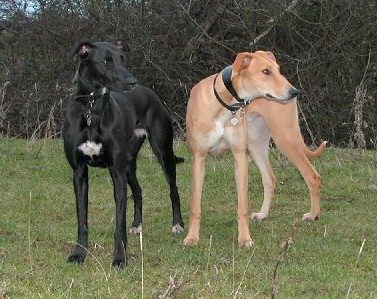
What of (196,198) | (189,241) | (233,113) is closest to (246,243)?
(189,241)

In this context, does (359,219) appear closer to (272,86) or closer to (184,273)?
(272,86)

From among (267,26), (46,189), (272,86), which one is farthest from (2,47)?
(272,86)

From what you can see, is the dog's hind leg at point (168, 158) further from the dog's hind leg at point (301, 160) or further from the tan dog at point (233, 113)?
the dog's hind leg at point (301, 160)

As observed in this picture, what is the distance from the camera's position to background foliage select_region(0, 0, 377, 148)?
50.3 ft

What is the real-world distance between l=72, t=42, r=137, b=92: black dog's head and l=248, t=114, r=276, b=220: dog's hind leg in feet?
7.31

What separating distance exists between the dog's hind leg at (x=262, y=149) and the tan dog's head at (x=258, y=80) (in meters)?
1.26

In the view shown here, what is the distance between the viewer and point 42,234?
646 centimetres

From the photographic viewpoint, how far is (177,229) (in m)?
6.93

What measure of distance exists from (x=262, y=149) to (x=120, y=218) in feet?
8.38

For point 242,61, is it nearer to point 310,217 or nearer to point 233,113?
point 233,113

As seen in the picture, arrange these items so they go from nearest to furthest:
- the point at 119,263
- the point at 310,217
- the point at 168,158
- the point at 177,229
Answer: the point at 119,263, the point at 177,229, the point at 168,158, the point at 310,217

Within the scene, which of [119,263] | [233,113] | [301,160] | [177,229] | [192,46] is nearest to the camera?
[119,263]

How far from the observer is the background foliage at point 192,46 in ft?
50.3

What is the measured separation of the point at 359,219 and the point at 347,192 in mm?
1209
